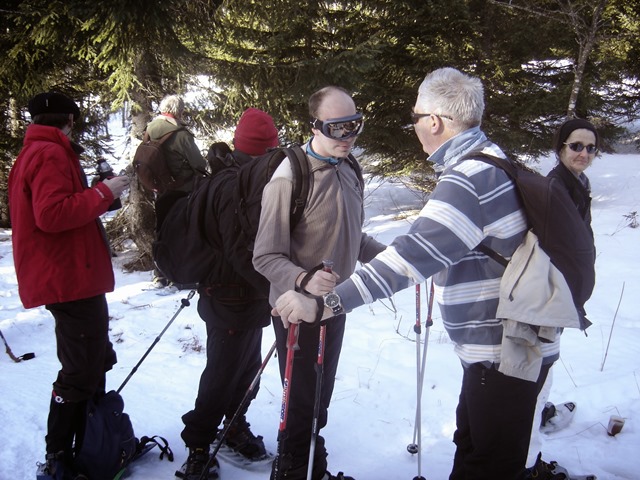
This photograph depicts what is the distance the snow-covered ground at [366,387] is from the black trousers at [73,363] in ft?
1.84

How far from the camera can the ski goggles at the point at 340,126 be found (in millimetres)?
2455

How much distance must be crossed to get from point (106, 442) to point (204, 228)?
1.46 meters

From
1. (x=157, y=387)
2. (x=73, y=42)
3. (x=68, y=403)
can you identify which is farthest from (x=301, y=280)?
(x=73, y=42)

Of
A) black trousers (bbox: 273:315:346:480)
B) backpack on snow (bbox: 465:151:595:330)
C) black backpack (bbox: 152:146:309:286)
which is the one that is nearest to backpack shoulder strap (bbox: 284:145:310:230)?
black backpack (bbox: 152:146:309:286)

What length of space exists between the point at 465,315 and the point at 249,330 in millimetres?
1532

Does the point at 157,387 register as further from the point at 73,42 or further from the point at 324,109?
the point at 73,42

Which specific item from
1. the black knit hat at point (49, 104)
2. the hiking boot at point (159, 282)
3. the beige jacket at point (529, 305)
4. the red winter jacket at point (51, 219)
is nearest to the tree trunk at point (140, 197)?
the hiking boot at point (159, 282)

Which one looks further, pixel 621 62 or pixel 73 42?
pixel 621 62

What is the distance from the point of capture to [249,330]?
3.01 m

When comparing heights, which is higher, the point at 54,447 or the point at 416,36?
the point at 416,36

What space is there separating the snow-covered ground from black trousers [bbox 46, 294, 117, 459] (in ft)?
1.84

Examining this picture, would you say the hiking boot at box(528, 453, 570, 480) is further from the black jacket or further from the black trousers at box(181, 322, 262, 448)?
the black trousers at box(181, 322, 262, 448)

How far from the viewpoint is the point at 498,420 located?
6.44ft

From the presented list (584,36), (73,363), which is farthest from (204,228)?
(584,36)
